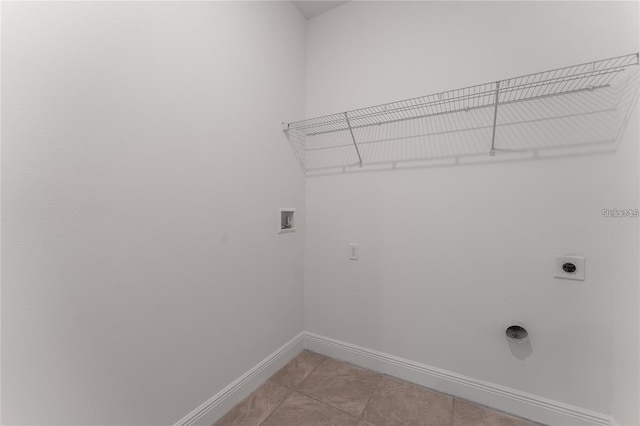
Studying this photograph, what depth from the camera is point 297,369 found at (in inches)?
71.1

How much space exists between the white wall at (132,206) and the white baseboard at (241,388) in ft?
0.15

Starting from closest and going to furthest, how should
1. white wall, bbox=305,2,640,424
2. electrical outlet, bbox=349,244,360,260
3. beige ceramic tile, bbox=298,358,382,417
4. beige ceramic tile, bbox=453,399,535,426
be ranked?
white wall, bbox=305,2,640,424, beige ceramic tile, bbox=453,399,535,426, beige ceramic tile, bbox=298,358,382,417, electrical outlet, bbox=349,244,360,260

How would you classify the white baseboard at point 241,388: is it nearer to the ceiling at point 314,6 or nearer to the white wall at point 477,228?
the white wall at point 477,228

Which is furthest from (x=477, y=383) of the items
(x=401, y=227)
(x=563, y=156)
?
(x=563, y=156)

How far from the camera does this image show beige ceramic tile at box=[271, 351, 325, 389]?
5.50 ft

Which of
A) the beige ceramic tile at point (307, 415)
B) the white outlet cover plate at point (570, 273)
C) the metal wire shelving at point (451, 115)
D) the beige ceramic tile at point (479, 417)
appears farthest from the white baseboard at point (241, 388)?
Answer: the white outlet cover plate at point (570, 273)

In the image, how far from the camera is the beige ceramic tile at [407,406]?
4.46 ft

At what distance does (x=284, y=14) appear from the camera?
6.07 ft

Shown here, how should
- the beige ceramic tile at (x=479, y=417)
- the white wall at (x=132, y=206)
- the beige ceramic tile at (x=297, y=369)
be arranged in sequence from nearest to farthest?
the white wall at (x=132, y=206), the beige ceramic tile at (x=479, y=417), the beige ceramic tile at (x=297, y=369)

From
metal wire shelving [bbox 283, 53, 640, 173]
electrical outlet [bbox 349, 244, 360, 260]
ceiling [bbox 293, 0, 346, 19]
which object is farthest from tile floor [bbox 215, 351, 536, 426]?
ceiling [bbox 293, 0, 346, 19]

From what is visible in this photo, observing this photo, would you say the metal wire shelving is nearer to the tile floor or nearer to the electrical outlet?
the electrical outlet

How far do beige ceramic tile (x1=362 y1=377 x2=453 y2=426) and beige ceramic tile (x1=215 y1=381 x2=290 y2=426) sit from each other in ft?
1.70

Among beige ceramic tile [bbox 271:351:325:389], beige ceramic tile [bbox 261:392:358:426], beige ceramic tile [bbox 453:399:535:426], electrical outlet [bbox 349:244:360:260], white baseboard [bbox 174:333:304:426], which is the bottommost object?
beige ceramic tile [bbox 271:351:325:389]

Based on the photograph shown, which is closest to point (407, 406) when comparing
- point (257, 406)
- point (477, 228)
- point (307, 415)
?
point (307, 415)
